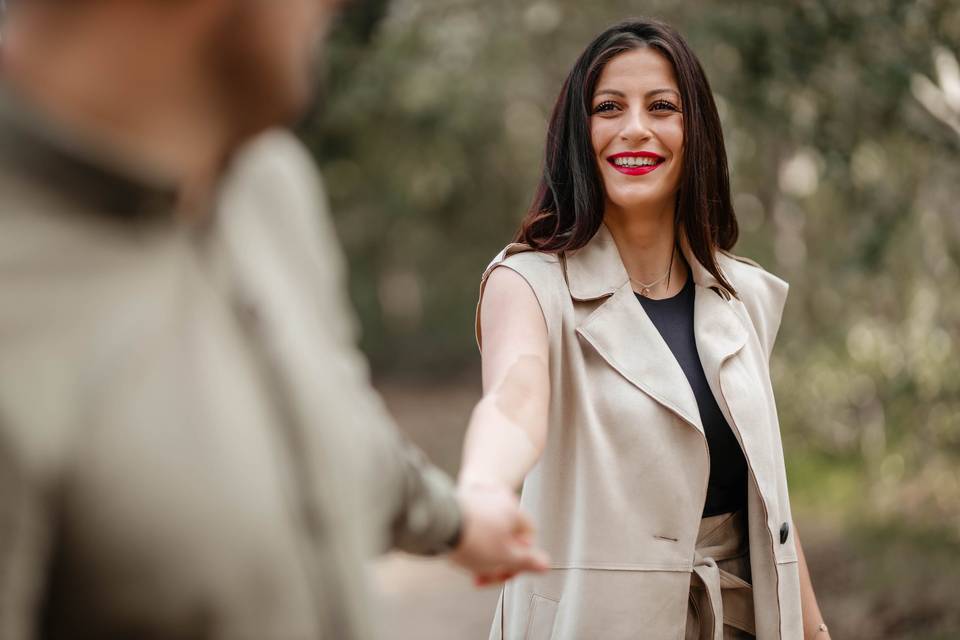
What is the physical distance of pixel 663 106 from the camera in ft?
9.16

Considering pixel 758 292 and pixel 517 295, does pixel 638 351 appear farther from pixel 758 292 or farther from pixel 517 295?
pixel 758 292

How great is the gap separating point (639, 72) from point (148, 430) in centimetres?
203

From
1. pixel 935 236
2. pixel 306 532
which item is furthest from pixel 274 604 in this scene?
pixel 935 236

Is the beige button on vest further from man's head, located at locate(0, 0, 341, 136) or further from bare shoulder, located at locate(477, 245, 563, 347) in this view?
man's head, located at locate(0, 0, 341, 136)

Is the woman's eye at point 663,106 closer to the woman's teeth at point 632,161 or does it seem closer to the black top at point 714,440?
the woman's teeth at point 632,161

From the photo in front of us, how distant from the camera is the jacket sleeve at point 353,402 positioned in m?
1.32

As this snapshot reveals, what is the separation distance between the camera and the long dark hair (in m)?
2.77

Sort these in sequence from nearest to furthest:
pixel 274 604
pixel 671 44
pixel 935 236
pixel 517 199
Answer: pixel 274 604
pixel 671 44
pixel 935 236
pixel 517 199

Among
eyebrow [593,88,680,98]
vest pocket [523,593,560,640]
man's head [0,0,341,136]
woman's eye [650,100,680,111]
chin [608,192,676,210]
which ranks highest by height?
eyebrow [593,88,680,98]

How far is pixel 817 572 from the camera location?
7.17m

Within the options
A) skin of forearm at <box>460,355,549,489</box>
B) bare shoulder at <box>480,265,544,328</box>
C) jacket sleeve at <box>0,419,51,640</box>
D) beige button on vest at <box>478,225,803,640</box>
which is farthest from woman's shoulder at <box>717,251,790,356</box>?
jacket sleeve at <box>0,419,51,640</box>

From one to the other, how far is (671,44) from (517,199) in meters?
13.4

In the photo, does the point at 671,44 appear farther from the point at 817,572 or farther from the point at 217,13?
the point at 817,572

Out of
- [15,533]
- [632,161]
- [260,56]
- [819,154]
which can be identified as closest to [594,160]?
[632,161]
